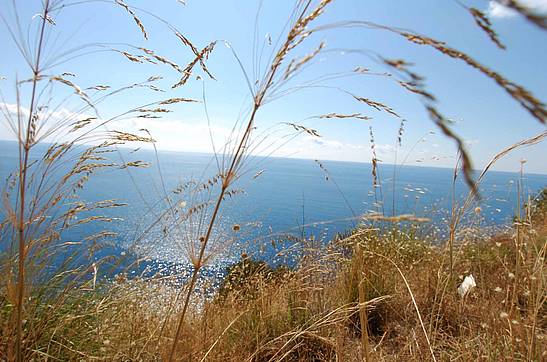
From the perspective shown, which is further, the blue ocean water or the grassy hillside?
the blue ocean water

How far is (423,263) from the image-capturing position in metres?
3.79

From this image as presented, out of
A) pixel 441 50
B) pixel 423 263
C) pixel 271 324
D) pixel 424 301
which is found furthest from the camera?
pixel 423 263

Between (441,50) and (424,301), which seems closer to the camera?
(441,50)

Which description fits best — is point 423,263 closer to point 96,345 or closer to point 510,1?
point 96,345

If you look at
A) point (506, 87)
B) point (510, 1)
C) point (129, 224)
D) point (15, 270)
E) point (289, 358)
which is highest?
point (510, 1)

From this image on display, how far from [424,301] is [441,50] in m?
2.66

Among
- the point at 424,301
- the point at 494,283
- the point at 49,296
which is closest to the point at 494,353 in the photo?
the point at 424,301

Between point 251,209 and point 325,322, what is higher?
point 325,322

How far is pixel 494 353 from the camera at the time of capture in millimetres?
1651

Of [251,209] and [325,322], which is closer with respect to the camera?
[325,322]

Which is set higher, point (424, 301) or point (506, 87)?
point (506, 87)

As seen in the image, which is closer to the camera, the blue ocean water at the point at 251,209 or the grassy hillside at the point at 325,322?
the grassy hillside at the point at 325,322

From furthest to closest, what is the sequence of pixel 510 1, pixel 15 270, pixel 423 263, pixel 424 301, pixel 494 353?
pixel 423 263
pixel 424 301
pixel 15 270
pixel 494 353
pixel 510 1

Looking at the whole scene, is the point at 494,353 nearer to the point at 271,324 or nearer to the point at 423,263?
the point at 271,324
